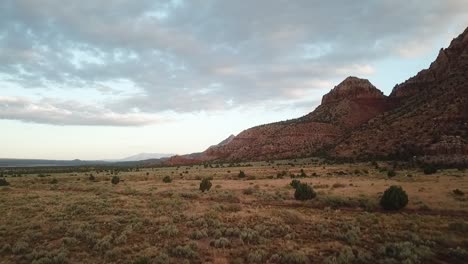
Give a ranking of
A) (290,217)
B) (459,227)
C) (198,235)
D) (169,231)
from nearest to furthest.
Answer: (198,235), (459,227), (169,231), (290,217)

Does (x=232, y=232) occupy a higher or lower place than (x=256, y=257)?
higher

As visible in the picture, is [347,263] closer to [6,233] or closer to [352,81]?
[6,233]

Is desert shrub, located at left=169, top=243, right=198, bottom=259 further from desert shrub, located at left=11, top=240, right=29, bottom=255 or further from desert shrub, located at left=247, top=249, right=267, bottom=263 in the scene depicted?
desert shrub, located at left=11, top=240, right=29, bottom=255

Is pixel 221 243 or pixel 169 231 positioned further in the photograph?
pixel 169 231

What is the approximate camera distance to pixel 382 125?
8012 cm

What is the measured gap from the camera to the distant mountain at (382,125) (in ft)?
205

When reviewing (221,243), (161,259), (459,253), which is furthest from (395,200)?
(161,259)

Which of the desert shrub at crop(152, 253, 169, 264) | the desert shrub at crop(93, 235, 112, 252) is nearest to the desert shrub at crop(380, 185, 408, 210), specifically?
the desert shrub at crop(152, 253, 169, 264)

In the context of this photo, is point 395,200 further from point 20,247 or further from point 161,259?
point 20,247

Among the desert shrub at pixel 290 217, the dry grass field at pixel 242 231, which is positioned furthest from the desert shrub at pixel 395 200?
the desert shrub at pixel 290 217

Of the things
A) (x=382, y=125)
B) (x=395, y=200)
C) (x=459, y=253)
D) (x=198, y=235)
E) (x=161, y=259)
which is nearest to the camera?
(x=161, y=259)

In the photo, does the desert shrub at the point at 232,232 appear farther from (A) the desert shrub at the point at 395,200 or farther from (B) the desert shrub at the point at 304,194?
(B) the desert shrub at the point at 304,194

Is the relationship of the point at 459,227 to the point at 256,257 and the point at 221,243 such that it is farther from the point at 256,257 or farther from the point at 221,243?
the point at 221,243

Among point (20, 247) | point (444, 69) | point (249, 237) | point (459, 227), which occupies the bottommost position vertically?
point (459, 227)
